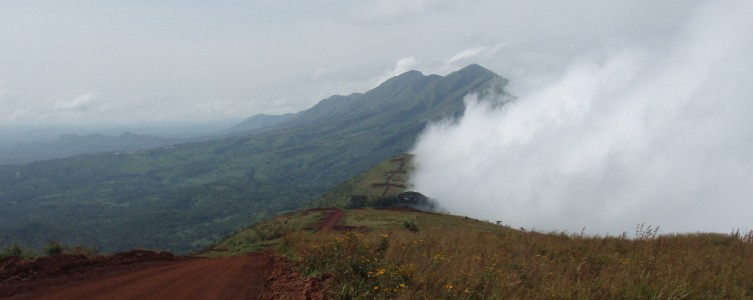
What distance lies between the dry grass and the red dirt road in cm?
166

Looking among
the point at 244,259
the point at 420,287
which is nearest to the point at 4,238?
the point at 244,259

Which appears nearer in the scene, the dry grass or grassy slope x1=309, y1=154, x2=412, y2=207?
the dry grass

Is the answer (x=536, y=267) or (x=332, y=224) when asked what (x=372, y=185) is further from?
(x=536, y=267)

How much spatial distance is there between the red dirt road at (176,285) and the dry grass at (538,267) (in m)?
1.66

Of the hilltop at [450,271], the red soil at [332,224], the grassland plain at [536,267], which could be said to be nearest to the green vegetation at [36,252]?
the hilltop at [450,271]

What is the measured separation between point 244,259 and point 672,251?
1378 centimetres

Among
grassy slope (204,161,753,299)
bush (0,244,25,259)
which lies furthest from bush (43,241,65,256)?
grassy slope (204,161,753,299)

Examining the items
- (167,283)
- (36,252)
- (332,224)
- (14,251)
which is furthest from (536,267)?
(332,224)

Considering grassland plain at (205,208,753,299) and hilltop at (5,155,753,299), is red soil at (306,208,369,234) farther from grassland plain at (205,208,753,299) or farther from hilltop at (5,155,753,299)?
grassland plain at (205,208,753,299)

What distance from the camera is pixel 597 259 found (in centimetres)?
1166

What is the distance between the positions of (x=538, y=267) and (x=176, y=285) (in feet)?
30.0

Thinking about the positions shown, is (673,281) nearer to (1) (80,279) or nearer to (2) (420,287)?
(2) (420,287)

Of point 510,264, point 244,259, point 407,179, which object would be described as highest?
point 510,264

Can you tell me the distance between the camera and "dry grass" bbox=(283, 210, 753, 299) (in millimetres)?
8375
